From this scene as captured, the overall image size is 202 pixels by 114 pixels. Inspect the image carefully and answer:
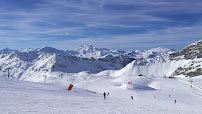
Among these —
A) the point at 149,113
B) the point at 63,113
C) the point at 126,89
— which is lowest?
the point at 126,89

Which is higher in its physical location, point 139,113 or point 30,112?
point 30,112

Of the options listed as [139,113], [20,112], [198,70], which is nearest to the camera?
[20,112]

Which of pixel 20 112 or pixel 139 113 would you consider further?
pixel 139 113

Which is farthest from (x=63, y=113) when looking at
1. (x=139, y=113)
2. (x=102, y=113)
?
(x=139, y=113)

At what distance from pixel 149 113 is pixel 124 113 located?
4256 mm

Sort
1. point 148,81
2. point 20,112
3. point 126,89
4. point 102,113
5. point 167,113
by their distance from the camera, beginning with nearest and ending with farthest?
point 20,112 < point 102,113 < point 167,113 < point 126,89 < point 148,81

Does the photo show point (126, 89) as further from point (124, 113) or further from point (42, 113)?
point (42, 113)

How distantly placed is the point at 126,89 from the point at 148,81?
116 feet

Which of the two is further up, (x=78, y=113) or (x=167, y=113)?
(x=78, y=113)

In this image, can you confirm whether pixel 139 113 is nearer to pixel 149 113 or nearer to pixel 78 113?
pixel 149 113

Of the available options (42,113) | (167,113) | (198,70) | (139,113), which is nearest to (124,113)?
(139,113)

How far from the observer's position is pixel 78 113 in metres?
17.6

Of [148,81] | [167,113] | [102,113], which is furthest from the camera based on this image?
[148,81]

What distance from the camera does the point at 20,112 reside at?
15258 millimetres
